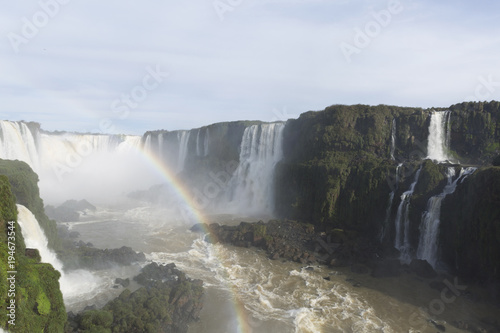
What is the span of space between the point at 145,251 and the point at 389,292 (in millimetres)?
17523

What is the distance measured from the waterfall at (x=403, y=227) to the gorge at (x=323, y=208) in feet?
0.27

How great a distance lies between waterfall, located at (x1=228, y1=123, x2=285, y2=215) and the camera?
38.5 metres

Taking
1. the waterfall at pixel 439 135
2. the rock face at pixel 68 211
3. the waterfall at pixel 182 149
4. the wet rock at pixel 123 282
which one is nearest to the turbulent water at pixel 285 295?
the wet rock at pixel 123 282

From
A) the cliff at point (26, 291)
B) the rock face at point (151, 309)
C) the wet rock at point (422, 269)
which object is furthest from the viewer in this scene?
the wet rock at point (422, 269)

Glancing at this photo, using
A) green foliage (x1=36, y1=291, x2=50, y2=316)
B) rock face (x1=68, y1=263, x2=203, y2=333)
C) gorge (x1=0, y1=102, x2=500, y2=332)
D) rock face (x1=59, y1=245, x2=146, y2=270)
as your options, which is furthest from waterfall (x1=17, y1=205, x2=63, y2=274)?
green foliage (x1=36, y1=291, x2=50, y2=316)

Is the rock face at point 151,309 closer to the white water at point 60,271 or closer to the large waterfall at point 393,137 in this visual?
the white water at point 60,271

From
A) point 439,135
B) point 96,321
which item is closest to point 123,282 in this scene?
point 96,321

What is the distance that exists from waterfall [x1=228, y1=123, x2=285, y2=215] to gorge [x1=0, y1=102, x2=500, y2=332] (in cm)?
16

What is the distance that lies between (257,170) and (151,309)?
26.2m

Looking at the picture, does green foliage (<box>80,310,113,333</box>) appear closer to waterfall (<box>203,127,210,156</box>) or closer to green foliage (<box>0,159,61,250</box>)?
green foliage (<box>0,159,61,250</box>)

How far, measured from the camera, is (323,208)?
2986 centimetres

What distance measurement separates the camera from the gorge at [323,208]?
17688mm

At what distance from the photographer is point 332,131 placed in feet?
111

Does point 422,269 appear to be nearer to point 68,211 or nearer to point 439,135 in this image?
point 439,135
